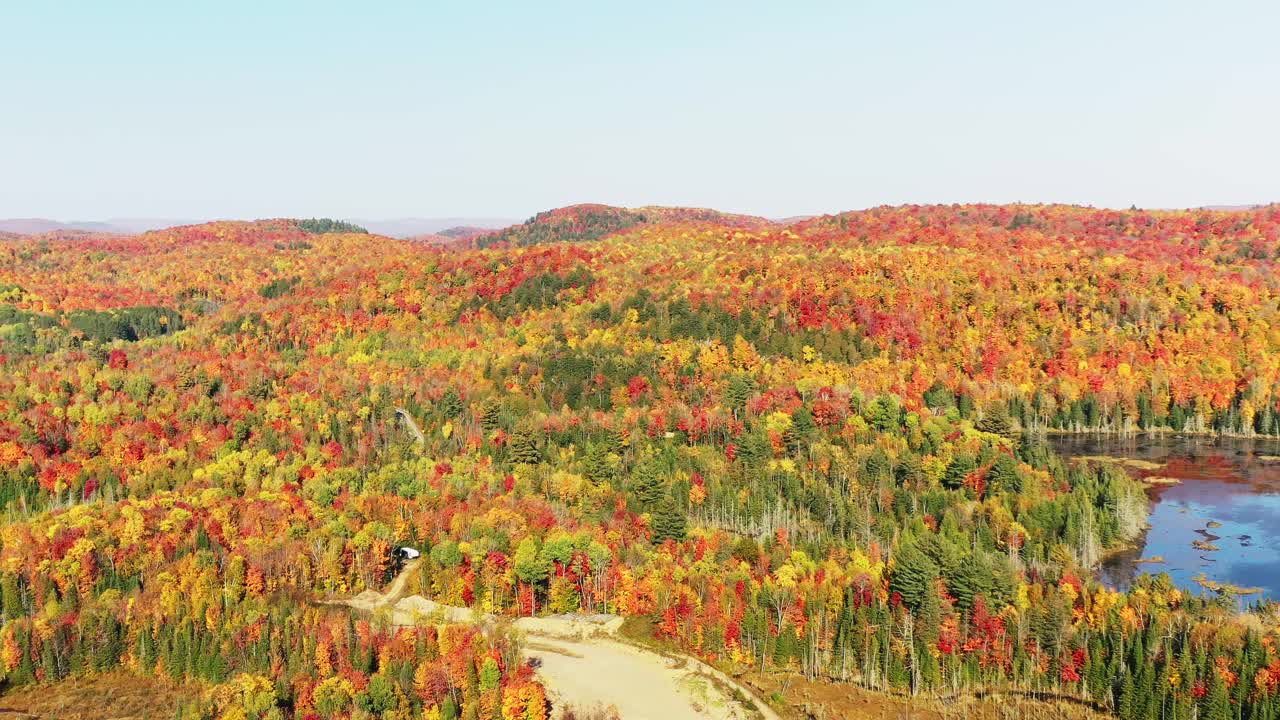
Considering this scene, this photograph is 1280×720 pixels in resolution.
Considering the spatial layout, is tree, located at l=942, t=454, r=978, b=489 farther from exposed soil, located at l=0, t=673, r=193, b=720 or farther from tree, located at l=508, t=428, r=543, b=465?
exposed soil, located at l=0, t=673, r=193, b=720

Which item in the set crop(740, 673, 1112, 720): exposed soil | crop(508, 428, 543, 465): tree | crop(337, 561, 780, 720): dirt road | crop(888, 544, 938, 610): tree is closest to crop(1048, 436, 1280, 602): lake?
crop(888, 544, 938, 610): tree

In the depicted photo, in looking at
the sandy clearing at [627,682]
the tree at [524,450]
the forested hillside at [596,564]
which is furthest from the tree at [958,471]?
the tree at [524,450]

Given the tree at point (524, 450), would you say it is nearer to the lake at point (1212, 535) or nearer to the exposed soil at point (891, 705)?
the exposed soil at point (891, 705)

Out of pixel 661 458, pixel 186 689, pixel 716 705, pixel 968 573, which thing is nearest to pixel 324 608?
pixel 186 689

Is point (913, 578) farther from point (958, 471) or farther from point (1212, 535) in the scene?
point (1212, 535)

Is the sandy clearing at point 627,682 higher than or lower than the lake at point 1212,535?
lower

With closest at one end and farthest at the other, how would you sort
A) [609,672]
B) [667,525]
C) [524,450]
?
[609,672] → [667,525] → [524,450]

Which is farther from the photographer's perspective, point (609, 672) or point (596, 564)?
point (596, 564)

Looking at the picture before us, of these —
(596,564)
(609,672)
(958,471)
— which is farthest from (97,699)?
(958,471)
